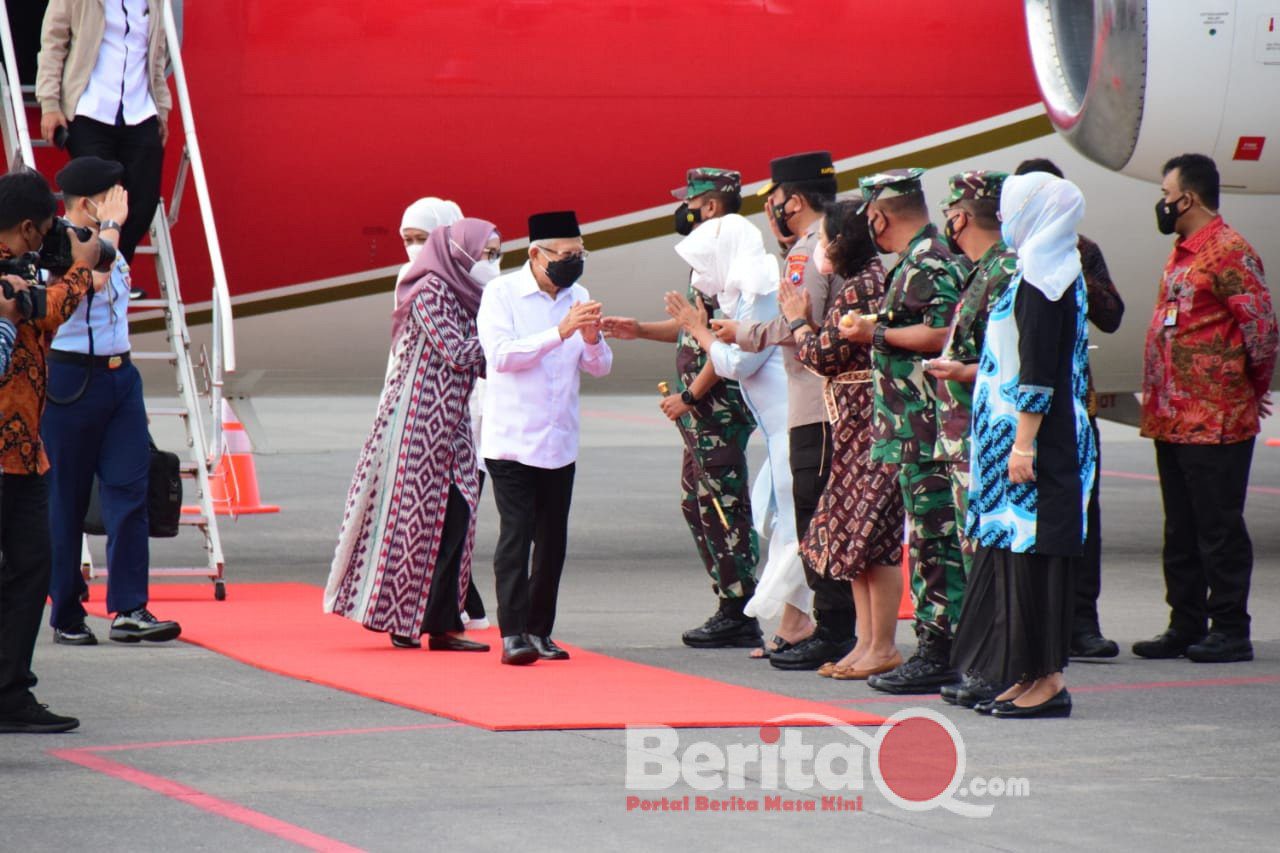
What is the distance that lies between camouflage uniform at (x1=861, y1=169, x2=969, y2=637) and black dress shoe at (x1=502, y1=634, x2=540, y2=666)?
1.36 meters

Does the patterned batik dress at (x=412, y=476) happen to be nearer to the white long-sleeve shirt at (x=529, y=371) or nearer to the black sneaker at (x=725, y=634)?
the white long-sleeve shirt at (x=529, y=371)

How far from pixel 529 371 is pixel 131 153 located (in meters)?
2.31

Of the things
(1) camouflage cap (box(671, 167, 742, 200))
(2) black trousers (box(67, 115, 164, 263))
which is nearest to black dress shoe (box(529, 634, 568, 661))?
(1) camouflage cap (box(671, 167, 742, 200))

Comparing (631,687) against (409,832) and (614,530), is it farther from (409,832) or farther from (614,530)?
(614,530)

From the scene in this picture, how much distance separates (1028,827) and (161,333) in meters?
5.91

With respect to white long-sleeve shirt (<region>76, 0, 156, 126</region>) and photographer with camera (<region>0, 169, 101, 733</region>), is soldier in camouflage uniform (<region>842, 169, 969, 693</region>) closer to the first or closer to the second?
photographer with camera (<region>0, 169, 101, 733</region>)

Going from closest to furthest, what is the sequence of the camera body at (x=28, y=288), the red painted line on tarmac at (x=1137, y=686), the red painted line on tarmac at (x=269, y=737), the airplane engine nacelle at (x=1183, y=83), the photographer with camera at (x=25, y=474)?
1. the camera body at (x=28, y=288)
2. the red painted line on tarmac at (x=269, y=737)
3. the photographer with camera at (x=25, y=474)
4. the red painted line on tarmac at (x=1137, y=686)
5. the airplane engine nacelle at (x=1183, y=83)

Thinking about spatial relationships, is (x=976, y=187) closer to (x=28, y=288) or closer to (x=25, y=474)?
(x=28, y=288)

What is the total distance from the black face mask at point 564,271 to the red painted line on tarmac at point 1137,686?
176 cm

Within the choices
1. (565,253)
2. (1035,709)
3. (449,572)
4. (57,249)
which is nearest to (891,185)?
(565,253)

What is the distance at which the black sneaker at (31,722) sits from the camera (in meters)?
5.97

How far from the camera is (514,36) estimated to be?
31.2 feet

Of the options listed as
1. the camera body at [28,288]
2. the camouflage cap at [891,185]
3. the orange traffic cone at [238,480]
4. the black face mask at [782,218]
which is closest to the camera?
the camera body at [28,288]

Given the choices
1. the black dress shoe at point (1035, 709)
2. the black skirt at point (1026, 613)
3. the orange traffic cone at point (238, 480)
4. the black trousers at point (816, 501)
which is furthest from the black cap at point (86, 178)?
the orange traffic cone at point (238, 480)
